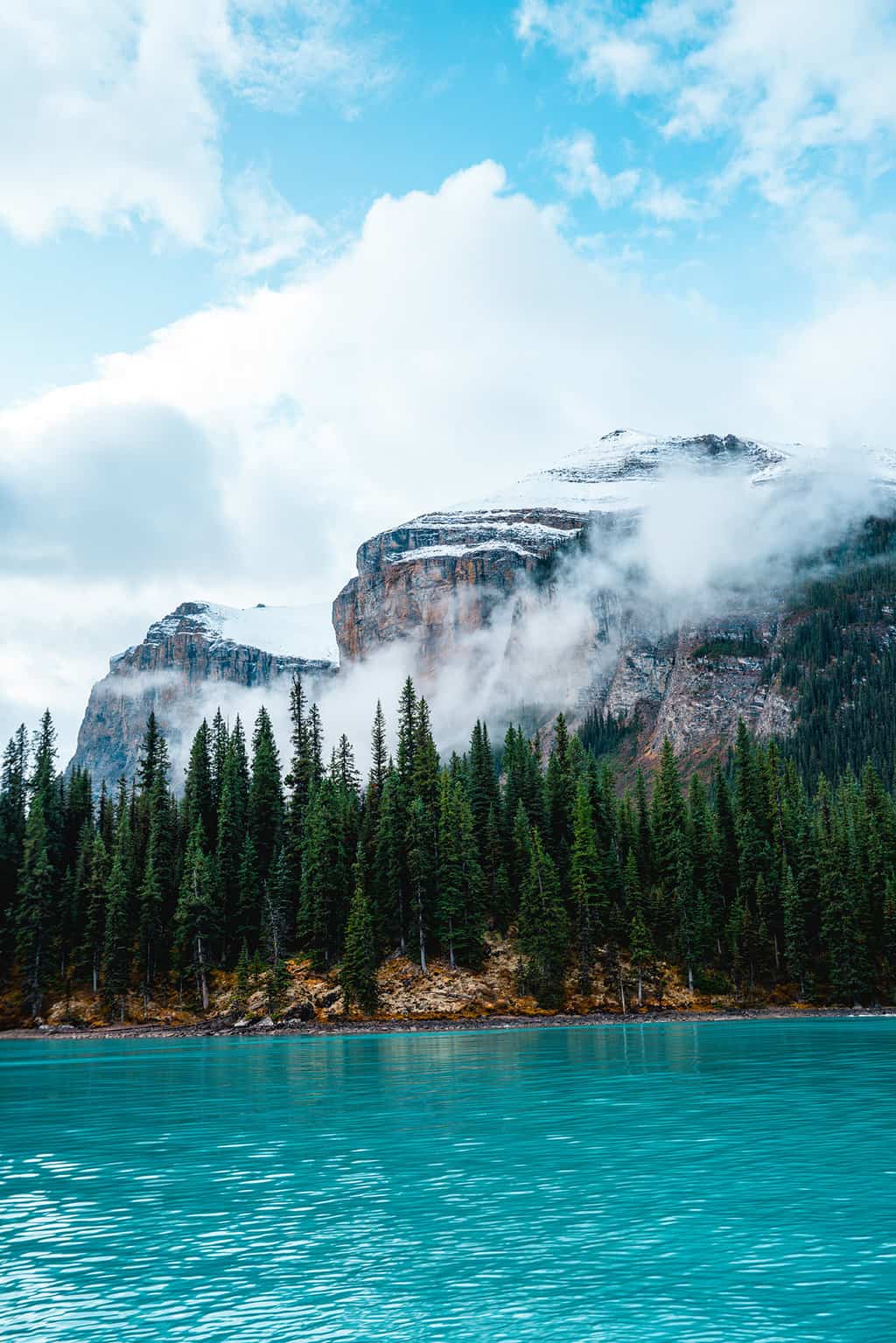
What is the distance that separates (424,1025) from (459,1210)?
77487mm

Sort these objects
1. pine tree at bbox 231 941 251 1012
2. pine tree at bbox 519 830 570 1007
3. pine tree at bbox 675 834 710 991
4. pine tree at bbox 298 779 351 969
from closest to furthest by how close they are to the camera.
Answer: pine tree at bbox 519 830 570 1007 → pine tree at bbox 231 941 251 1012 → pine tree at bbox 298 779 351 969 → pine tree at bbox 675 834 710 991

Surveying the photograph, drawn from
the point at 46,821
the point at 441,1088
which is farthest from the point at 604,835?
the point at 441,1088

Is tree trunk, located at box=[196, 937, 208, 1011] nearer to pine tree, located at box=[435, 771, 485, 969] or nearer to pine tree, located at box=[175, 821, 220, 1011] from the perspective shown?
pine tree, located at box=[175, 821, 220, 1011]

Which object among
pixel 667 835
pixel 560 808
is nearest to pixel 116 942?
pixel 560 808

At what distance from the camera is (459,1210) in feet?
86.3

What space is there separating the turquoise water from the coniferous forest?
57.7 m

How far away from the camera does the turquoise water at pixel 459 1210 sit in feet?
61.0

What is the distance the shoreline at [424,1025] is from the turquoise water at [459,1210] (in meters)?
45.2

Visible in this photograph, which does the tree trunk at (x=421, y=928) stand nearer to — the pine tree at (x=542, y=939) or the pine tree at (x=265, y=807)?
the pine tree at (x=542, y=939)

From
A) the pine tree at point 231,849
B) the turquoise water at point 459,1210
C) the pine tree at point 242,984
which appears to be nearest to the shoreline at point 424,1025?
the pine tree at point 242,984

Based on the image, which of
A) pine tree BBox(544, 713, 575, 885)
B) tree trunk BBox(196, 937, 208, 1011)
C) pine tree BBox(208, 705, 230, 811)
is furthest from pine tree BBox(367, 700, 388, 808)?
tree trunk BBox(196, 937, 208, 1011)

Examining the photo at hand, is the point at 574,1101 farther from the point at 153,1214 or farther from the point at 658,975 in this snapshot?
the point at 658,975

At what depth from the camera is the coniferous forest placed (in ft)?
372

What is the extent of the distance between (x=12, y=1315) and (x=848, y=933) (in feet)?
357
